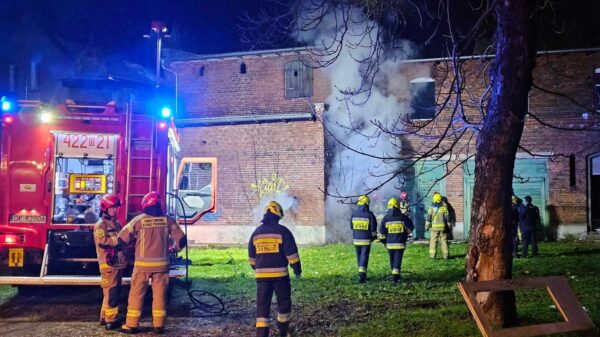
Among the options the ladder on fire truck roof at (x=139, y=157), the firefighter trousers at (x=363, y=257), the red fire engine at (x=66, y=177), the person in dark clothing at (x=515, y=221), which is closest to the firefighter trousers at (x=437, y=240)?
the person in dark clothing at (x=515, y=221)

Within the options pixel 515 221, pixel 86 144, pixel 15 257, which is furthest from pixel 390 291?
pixel 15 257

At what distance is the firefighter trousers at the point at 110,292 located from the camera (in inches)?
267

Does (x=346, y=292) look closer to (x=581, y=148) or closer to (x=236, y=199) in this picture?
(x=236, y=199)

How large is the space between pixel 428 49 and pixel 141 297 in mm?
15569

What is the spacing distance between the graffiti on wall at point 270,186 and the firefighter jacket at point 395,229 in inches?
342

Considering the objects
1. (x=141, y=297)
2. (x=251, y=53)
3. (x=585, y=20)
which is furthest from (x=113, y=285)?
(x=585, y=20)

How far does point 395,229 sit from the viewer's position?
984 centimetres

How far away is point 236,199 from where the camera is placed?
18781mm

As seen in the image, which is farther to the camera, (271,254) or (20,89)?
(20,89)

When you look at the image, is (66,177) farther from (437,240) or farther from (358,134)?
(358,134)

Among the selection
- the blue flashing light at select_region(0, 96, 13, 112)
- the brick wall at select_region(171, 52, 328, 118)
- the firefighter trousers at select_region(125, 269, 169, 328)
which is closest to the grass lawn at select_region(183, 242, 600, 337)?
the firefighter trousers at select_region(125, 269, 169, 328)

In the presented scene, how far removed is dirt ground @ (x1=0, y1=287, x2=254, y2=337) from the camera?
22.1 ft

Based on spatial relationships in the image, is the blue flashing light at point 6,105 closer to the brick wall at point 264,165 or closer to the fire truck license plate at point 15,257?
the fire truck license plate at point 15,257

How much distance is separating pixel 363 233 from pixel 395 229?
2.03 ft
